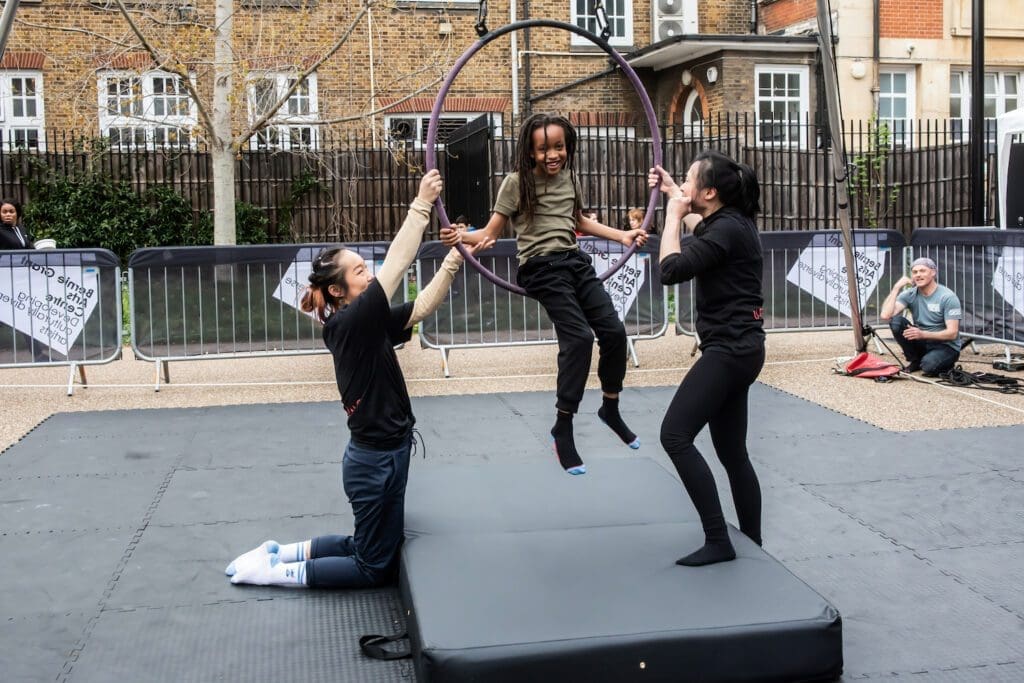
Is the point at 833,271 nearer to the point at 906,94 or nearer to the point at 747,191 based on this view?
the point at 747,191

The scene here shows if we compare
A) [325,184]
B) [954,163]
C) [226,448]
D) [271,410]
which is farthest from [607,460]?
[954,163]

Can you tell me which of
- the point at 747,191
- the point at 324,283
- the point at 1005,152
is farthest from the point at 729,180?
the point at 1005,152

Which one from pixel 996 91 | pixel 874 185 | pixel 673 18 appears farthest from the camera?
pixel 673 18

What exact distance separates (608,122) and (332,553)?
1770cm

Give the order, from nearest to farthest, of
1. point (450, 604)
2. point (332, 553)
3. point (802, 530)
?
point (450, 604) < point (332, 553) < point (802, 530)

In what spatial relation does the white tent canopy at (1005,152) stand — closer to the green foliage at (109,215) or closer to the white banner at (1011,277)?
the white banner at (1011,277)

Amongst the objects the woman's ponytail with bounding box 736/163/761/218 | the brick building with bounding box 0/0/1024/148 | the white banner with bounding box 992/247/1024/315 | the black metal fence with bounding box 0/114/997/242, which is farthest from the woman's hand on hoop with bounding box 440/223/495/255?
the brick building with bounding box 0/0/1024/148

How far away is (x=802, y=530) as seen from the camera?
602 centimetres

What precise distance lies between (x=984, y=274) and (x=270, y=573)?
8754mm

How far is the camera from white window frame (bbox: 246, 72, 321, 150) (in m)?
15.5

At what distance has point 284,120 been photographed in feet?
52.5

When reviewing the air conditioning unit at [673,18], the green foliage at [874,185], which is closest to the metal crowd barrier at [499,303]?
the green foliage at [874,185]

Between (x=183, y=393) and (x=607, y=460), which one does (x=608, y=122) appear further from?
(x=607, y=460)

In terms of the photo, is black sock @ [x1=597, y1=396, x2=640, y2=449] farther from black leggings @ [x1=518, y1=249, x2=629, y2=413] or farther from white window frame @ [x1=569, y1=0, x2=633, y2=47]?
white window frame @ [x1=569, y1=0, x2=633, y2=47]
